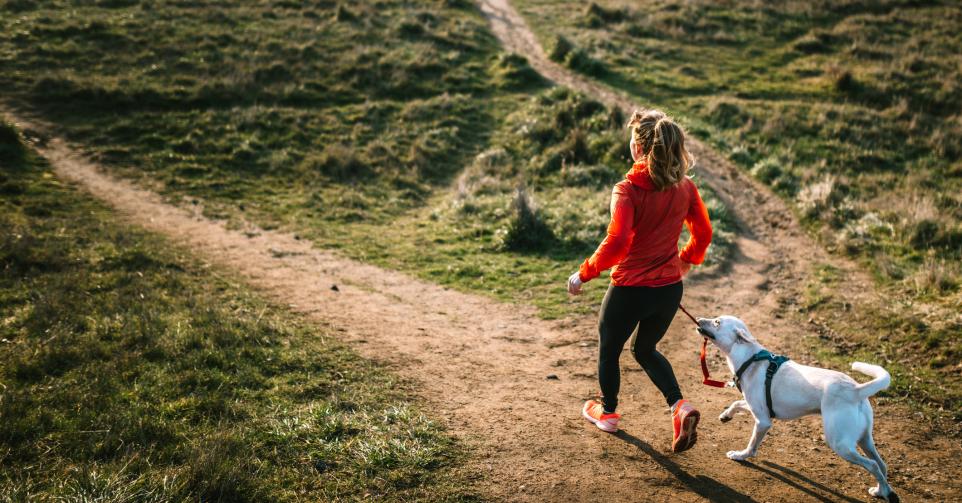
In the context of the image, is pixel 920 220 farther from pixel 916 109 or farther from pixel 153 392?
pixel 153 392

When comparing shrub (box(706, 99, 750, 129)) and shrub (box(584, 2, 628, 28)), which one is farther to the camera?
shrub (box(584, 2, 628, 28))

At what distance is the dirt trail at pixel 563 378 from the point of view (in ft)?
15.2

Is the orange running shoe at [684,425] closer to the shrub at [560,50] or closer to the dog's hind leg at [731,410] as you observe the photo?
the dog's hind leg at [731,410]

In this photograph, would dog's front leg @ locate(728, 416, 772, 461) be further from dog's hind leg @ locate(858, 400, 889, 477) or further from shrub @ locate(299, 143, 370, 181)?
shrub @ locate(299, 143, 370, 181)

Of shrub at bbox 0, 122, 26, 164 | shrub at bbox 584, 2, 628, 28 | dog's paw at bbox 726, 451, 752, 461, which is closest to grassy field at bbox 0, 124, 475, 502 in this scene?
dog's paw at bbox 726, 451, 752, 461

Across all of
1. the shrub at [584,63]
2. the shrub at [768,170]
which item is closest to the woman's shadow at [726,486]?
the shrub at [768,170]

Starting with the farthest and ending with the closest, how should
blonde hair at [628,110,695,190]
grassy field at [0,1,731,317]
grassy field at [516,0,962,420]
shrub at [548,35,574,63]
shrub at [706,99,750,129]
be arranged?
shrub at [548,35,574,63]
shrub at [706,99,750,129]
grassy field at [0,1,731,317]
grassy field at [516,0,962,420]
blonde hair at [628,110,695,190]

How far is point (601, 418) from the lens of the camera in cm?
524

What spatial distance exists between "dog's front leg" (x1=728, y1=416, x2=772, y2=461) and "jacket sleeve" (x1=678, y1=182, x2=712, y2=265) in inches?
51.0

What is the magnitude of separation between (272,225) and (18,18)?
58.9ft

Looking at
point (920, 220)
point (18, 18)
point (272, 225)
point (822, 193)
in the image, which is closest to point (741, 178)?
point (822, 193)

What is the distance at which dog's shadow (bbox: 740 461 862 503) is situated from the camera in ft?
14.8

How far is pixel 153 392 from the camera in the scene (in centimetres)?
550

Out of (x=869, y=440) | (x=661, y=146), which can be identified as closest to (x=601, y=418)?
(x=869, y=440)
